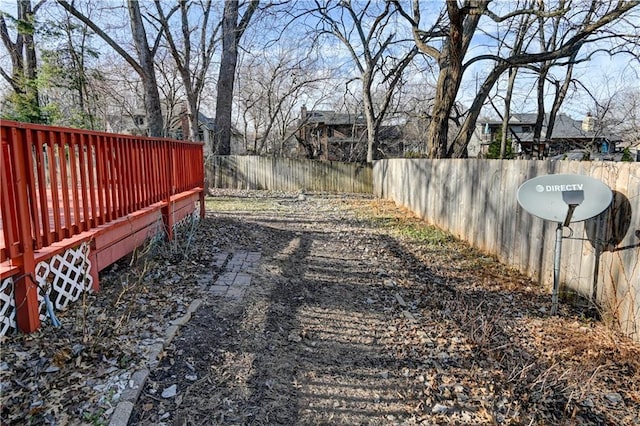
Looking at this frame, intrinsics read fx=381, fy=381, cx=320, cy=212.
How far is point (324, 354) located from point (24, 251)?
78.5 inches

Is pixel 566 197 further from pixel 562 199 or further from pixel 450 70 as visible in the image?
pixel 450 70

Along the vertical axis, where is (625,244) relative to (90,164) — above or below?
below

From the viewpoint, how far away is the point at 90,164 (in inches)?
126

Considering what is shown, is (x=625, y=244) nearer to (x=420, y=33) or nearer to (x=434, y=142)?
(x=434, y=142)

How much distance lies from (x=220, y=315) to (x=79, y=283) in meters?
1.11

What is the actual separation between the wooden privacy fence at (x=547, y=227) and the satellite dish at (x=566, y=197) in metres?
0.18

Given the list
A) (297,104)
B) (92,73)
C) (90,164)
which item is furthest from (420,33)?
(297,104)

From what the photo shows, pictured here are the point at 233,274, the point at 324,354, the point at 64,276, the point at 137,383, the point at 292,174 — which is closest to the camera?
the point at 137,383

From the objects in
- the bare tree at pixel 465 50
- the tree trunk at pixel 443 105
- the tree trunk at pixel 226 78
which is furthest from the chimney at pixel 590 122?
the tree trunk at pixel 226 78

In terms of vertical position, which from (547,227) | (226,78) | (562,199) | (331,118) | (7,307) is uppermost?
(331,118)

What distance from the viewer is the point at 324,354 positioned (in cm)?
264

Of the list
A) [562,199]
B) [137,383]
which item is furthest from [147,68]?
[562,199]

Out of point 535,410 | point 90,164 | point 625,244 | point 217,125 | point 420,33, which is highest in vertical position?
point 420,33

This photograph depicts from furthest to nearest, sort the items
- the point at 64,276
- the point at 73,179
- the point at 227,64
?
the point at 227,64 < the point at 73,179 < the point at 64,276
